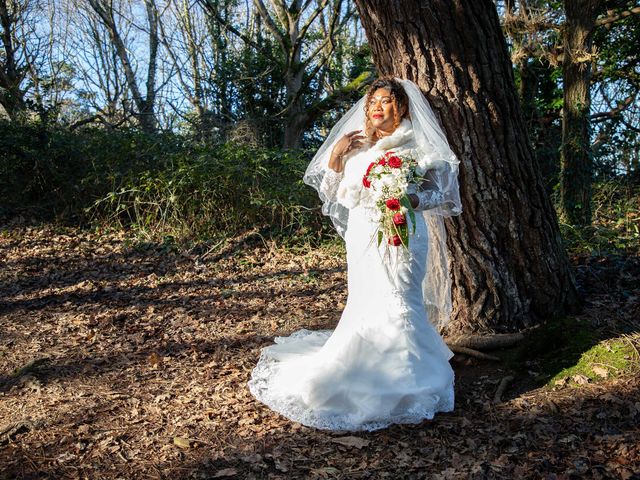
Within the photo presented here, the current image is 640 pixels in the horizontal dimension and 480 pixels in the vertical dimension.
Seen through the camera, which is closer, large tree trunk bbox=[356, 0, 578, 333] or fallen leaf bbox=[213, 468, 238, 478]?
fallen leaf bbox=[213, 468, 238, 478]

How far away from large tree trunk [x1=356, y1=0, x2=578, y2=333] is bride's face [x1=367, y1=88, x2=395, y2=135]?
0.45 metres

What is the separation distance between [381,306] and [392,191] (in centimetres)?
80

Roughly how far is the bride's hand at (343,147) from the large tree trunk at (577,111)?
465 cm

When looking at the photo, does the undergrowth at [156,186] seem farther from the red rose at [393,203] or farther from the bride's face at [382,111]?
the red rose at [393,203]

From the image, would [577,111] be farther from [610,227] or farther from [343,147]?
[343,147]

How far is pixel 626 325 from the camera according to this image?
4621 millimetres

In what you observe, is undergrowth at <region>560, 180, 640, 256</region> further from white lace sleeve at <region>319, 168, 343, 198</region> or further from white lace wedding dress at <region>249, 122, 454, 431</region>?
white lace sleeve at <region>319, 168, 343, 198</region>

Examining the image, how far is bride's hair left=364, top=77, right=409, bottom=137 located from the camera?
3992 millimetres

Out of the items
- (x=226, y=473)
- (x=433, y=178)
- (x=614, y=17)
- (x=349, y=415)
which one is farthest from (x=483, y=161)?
(x=614, y=17)

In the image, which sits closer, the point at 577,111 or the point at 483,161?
the point at 483,161

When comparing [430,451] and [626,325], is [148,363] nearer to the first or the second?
[430,451]

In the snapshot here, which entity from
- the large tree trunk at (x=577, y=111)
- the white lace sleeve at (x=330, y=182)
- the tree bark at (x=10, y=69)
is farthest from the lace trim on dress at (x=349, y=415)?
the tree bark at (x=10, y=69)

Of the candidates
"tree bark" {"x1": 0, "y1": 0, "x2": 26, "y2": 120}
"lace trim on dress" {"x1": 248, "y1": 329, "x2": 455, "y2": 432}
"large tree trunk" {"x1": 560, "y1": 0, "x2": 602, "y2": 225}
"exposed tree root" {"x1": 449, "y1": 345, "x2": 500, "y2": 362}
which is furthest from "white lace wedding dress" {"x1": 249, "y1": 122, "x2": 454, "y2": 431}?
"tree bark" {"x1": 0, "y1": 0, "x2": 26, "y2": 120}

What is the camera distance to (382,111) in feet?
13.0
